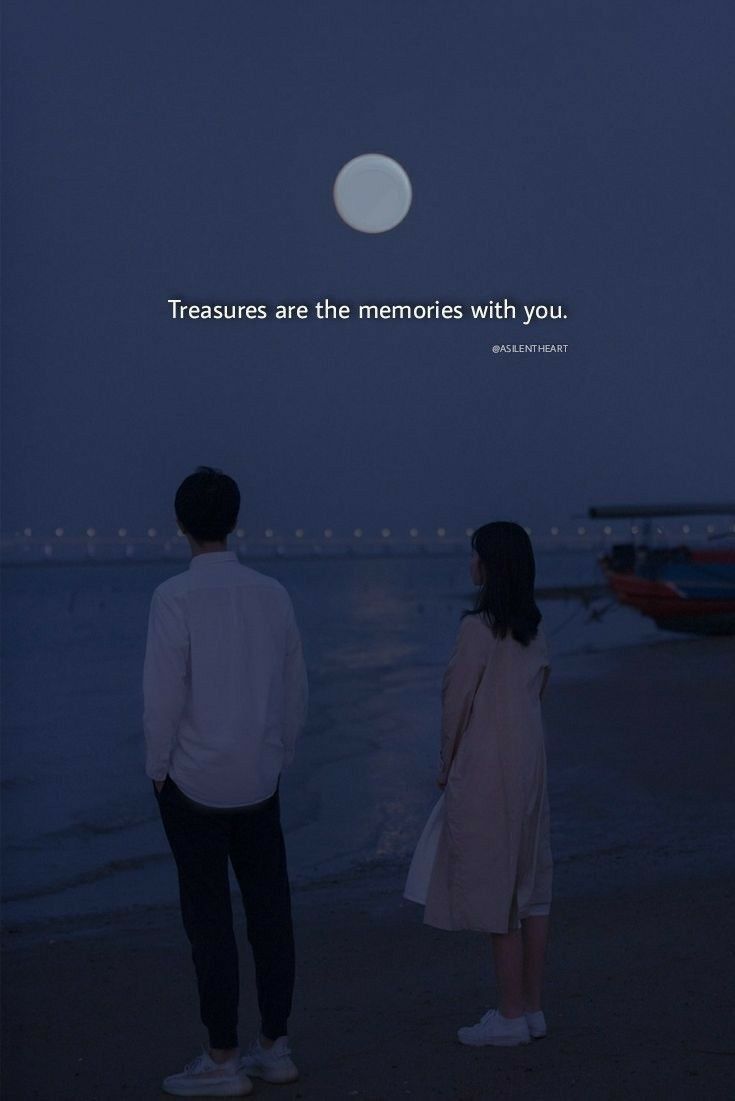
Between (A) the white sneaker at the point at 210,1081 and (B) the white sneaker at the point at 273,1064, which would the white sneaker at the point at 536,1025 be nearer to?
(B) the white sneaker at the point at 273,1064

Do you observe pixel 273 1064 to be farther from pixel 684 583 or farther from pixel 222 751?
pixel 684 583

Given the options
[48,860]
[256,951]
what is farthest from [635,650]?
[256,951]

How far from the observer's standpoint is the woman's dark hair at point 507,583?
3.79 meters

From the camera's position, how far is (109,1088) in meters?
3.77

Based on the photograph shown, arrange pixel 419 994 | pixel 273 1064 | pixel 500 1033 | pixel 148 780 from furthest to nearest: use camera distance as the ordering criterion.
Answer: pixel 148 780, pixel 419 994, pixel 500 1033, pixel 273 1064

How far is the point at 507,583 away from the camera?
12.4 ft

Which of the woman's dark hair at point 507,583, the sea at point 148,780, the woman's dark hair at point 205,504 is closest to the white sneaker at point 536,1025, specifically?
the woman's dark hair at point 507,583

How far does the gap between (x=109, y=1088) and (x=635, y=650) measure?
26.4 meters

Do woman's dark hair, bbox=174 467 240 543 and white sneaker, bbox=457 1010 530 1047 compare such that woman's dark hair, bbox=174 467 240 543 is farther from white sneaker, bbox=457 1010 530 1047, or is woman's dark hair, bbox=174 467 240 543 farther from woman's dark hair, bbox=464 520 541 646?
white sneaker, bbox=457 1010 530 1047

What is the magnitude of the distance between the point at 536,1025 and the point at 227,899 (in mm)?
1131

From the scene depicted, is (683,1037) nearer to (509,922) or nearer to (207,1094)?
(509,922)

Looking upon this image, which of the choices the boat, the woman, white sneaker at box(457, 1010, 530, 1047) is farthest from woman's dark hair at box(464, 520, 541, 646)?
the boat

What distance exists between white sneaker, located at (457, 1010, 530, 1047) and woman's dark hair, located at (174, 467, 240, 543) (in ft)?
5.76

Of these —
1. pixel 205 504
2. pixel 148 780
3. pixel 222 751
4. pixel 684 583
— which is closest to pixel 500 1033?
pixel 222 751
